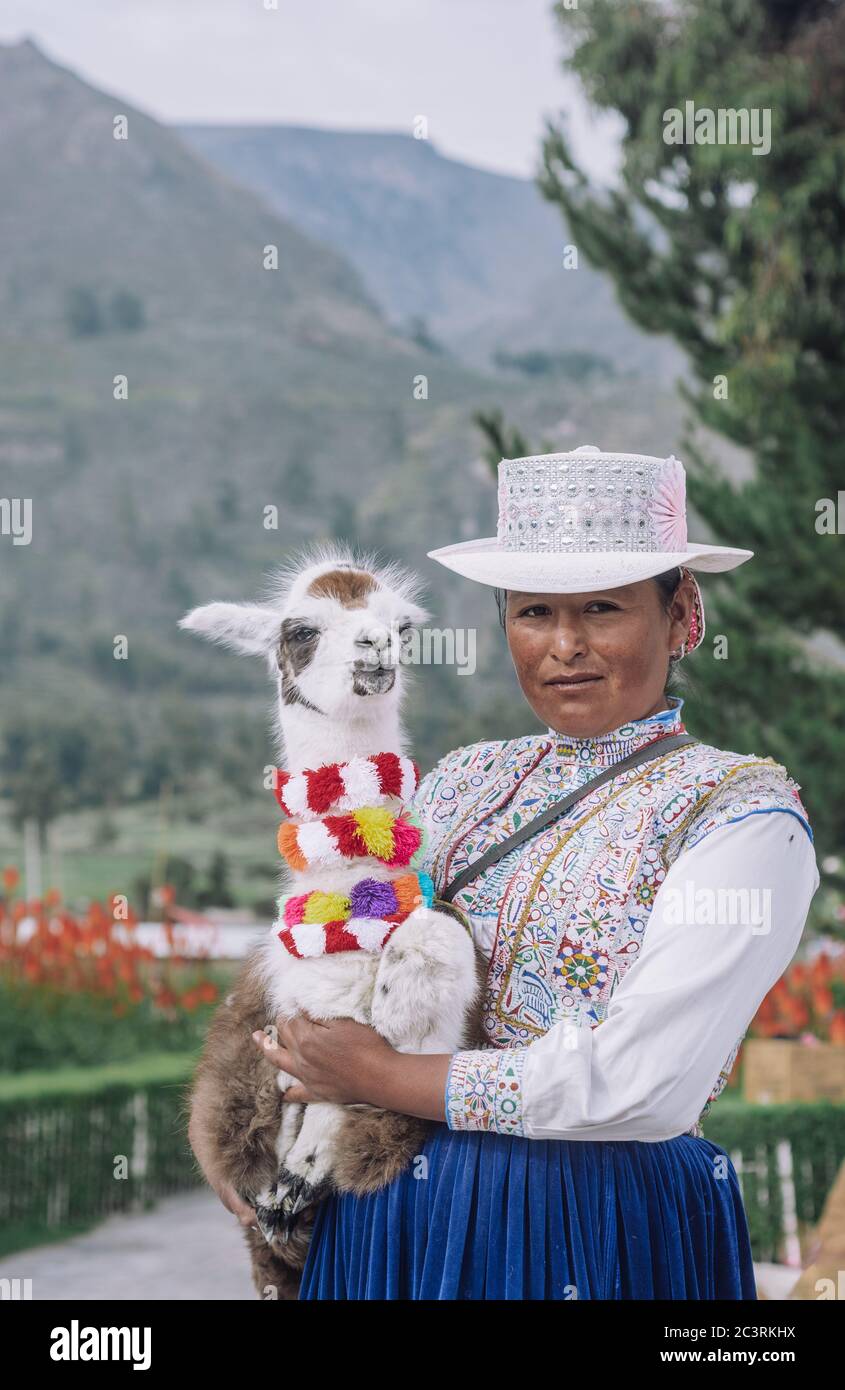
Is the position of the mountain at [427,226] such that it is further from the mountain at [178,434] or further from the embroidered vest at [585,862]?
the embroidered vest at [585,862]

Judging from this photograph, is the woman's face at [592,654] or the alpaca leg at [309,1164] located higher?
the woman's face at [592,654]

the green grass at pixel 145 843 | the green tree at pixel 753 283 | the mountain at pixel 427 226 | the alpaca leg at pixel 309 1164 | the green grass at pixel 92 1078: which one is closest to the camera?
the alpaca leg at pixel 309 1164

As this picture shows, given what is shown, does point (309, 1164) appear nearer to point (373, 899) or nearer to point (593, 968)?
point (373, 899)

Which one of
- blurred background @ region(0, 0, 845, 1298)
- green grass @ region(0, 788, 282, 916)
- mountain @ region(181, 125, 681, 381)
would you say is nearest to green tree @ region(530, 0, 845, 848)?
blurred background @ region(0, 0, 845, 1298)

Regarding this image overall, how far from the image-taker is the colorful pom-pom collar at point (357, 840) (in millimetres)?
2248

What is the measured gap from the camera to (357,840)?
7.38 ft

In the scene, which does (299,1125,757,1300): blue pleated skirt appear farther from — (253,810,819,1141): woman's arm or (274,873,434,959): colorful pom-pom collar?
(274,873,434,959): colorful pom-pom collar

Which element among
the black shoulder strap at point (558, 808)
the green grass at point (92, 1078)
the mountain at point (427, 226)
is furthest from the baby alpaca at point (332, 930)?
the mountain at point (427, 226)

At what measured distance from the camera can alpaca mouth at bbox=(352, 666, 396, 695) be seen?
2.29 meters

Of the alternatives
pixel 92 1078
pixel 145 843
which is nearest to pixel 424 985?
pixel 92 1078

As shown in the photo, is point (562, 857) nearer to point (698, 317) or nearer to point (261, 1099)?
point (261, 1099)

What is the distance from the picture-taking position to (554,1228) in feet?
7.14

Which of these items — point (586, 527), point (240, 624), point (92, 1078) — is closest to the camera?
point (586, 527)

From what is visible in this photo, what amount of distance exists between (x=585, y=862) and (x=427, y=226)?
95.4 meters
